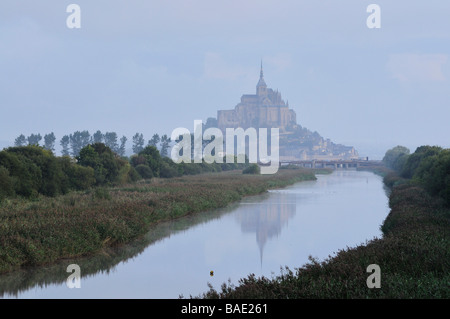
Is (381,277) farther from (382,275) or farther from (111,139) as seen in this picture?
(111,139)

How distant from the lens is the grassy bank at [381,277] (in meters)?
7.75

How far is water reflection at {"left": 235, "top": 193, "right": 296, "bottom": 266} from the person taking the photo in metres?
20.6

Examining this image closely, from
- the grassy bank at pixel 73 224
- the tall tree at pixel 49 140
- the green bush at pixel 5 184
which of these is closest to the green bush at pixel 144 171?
the grassy bank at pixel 73 224

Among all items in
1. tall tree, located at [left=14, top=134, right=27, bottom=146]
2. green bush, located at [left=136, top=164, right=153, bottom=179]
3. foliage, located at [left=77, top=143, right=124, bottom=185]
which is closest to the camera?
foliage, located at [left=77, top=143, right=124, bottom=185]

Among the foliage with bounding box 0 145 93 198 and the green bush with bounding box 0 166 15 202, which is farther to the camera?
the foliage with bounding box 0 145 93 198

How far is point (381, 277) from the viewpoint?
861cm

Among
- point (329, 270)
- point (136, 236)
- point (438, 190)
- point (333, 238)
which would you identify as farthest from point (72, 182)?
point (329, 270)

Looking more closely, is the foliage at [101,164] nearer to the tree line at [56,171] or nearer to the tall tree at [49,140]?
the tree line at [56,171]

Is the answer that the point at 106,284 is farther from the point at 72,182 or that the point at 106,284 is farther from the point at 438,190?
the point at 72,182

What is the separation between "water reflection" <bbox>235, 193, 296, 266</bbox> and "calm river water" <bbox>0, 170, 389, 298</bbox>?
40 millimetres

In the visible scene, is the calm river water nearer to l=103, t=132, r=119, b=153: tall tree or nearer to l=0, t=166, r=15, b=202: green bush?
l=0, t=166, r=15, b=202: green bush

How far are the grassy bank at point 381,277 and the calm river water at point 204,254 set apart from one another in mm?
2689

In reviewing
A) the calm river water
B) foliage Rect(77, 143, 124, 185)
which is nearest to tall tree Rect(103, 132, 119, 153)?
foliage Rect(77, 143, 124, 185)

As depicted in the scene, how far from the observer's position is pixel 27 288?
1121cm
